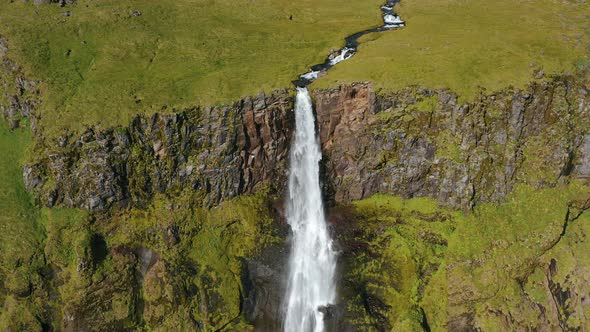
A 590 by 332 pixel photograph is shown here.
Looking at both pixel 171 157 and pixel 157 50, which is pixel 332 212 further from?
pixel 157 50

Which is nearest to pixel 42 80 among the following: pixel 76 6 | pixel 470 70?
pixel 76 6

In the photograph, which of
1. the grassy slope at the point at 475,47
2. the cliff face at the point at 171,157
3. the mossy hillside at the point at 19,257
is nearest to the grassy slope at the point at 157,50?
the cliff face at the point at 171,157

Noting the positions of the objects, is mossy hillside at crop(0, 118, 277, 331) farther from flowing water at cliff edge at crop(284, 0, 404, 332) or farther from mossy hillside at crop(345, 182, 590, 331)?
mossy hillside at crop(345, 182, 590, 331)

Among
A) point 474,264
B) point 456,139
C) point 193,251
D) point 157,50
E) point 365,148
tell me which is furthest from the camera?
point 157,50

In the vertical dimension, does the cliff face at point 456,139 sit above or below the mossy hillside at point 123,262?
above

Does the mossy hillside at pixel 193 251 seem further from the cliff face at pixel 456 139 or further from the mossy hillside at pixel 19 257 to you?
the cliff face at pixel 456 139

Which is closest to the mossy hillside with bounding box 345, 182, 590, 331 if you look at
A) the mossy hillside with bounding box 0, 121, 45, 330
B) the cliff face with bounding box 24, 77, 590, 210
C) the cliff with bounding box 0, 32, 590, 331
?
the cliff with bounding box 0, 32, 590, 331

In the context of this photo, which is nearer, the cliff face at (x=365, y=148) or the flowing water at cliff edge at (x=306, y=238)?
the cliff face at (x=365, y=148)

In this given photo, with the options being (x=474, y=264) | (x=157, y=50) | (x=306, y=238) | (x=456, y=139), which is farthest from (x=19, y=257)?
(x=456, y=139)
